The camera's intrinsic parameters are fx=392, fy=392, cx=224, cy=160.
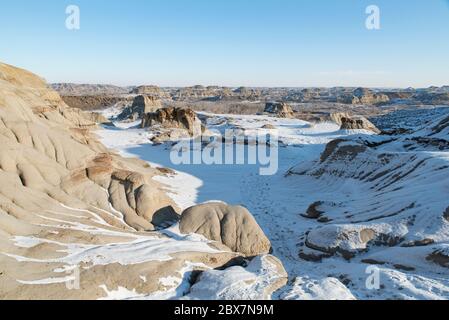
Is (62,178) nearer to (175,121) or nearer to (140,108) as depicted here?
(175,121)

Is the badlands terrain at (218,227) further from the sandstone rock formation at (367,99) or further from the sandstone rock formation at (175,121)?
the sandstone rock formation at (367,99)

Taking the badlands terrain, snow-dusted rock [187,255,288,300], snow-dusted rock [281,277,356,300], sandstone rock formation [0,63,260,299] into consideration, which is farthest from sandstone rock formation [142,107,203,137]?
snow-dusted rock [281,277,356,300]

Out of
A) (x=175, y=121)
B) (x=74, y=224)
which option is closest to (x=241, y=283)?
(x=74, y=224)

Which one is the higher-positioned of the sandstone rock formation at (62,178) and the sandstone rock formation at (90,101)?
the sandstone rock formation at (90,101)

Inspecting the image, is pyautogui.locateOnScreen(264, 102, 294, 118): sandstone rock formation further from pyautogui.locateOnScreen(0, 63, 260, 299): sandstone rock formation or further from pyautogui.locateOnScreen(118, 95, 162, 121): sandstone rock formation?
pyautogui.locateOnScreen(0, 63, 260, 299): sandstone rock formation

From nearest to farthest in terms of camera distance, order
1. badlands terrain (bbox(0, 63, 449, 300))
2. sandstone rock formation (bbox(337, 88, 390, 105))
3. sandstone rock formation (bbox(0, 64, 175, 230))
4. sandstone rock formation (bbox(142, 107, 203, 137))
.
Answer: badlands terrain (bbox(0, 63, 449, 300)), sandstone rock formation (bbox(0, 64, 175, 230)), sandstone rock formation (bbox(142, 107, 203, 137)), sandstone rock formation (bbox(337, 88, 390, 105))

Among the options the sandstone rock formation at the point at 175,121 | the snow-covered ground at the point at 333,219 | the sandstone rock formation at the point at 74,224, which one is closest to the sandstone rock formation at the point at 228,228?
the snow-covered ground at the point at 333,219
